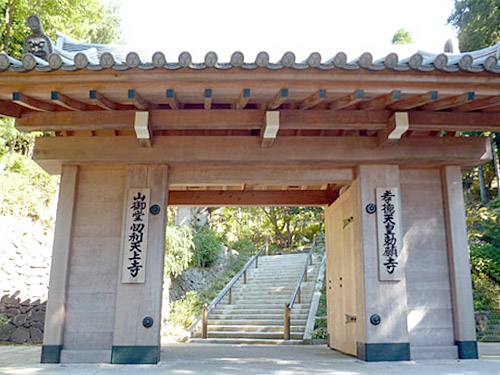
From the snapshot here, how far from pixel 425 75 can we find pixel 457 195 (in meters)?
2.03

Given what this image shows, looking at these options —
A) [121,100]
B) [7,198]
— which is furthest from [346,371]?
[7,198]

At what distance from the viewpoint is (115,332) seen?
488 cm

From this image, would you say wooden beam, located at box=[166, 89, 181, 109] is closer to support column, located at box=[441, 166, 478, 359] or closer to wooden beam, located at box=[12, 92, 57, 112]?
wooden beam, located at box=[12, 92, 57, 112]

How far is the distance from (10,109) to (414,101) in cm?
452

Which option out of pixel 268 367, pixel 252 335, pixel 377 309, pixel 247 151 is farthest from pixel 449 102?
pixel 252 335

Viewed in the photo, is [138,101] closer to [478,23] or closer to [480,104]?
[480,104]

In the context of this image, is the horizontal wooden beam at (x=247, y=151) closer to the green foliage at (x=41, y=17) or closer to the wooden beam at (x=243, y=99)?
the wooden beam at (x=243, y=99)

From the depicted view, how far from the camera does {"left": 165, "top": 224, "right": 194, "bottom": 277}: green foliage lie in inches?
499

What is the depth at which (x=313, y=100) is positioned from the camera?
4562 millimetres

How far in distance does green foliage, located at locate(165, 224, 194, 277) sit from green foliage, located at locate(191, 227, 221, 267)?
41.7 inches

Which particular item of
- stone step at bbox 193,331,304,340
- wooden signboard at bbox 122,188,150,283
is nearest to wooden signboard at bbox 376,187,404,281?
wooden signboard at bbox 122,188,150,283

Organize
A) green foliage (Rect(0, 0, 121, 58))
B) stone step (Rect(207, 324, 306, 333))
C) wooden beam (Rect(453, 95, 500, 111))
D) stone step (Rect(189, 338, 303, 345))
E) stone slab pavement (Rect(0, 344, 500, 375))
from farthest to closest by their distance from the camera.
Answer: green foliage (Rect(0, 0, 121, 58))
stone step (Rect(207, 324, 306, 333))
stone step (Rect(189, 338, 303, 345))
wooden beam (Rect(453, 95, 500, 111))
stone slab pavement (Rect(0, 344, 500, 375))

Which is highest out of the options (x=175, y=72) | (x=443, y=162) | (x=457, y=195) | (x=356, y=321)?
(x=175, y=72)

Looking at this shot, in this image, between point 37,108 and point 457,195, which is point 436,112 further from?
point 37,108
